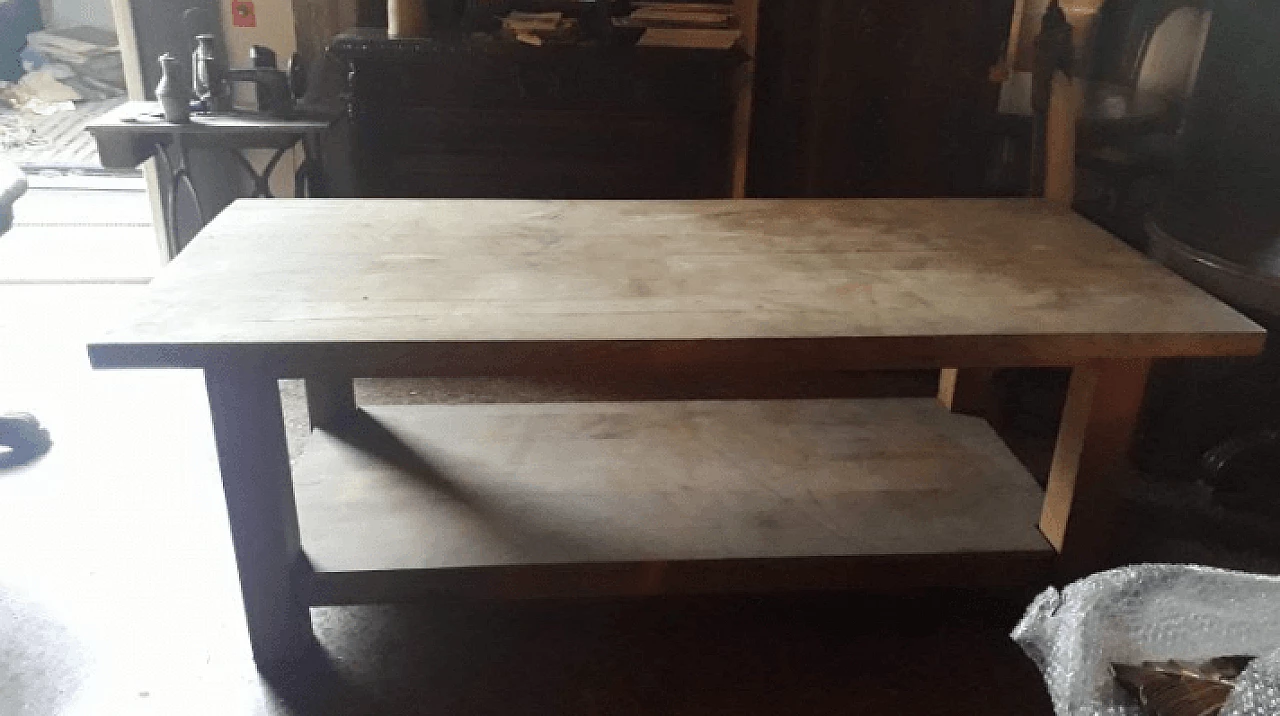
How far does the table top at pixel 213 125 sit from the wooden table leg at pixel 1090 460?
6.48 feet

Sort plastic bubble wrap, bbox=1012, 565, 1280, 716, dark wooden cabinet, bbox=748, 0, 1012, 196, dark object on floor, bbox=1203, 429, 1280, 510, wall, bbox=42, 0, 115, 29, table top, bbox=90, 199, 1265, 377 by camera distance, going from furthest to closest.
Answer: wall, bbox=42, 0, 115, 29 < dark wooden cabinet, bbox=748, 0, 1012, 196 < dark object on floor, bbox=1203, 429, 1280, 510 < table top, bbox=90, 199, 1265, 377 < plastic bubble wrap, bbox=1012, 565, 1280, 716

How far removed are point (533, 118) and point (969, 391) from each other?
1.39m

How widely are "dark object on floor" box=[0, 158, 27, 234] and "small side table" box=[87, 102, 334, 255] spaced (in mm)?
675

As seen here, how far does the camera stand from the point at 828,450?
1757mm

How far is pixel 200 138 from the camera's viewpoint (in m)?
2.62

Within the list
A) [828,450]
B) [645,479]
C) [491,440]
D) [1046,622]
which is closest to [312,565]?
[491,440]

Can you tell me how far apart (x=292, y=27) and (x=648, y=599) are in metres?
2.04

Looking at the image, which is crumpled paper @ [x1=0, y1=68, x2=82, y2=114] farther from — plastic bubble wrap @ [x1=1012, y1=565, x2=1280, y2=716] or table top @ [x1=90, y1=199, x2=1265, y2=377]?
plastic bubble wrap @ [x1=1012, y1=565, x2=1280, y2=716]

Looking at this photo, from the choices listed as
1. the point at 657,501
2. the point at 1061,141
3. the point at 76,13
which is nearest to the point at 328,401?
the point at 657,501

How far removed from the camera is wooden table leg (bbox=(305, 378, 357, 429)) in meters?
1.81

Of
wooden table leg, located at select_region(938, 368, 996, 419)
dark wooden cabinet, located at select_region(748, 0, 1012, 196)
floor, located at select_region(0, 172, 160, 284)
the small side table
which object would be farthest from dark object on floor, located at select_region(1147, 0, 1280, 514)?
floor, located at select_region(0, 172, 160, 284)

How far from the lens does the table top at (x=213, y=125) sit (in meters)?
2.58

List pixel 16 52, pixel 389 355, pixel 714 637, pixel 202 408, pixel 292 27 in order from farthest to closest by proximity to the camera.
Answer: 1. pixel 16 52
2. pixel 292 27
3. pixel 202 408
4. pixel 714 637
5. pixel 389 355

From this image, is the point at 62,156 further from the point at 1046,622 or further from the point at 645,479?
the point at 1046,622
